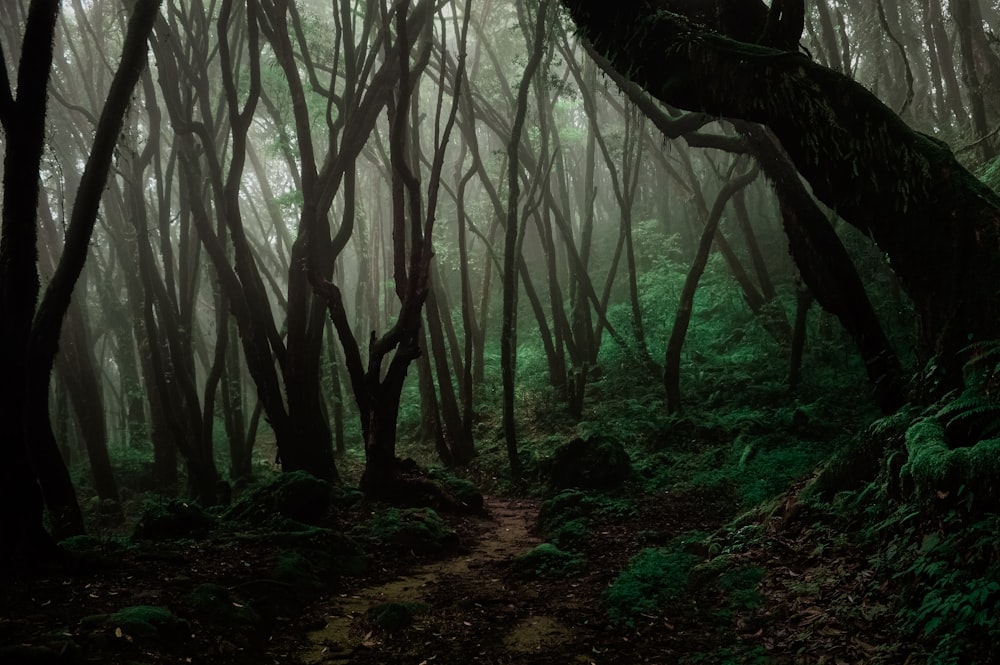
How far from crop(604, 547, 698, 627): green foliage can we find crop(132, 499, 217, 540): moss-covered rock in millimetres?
4280

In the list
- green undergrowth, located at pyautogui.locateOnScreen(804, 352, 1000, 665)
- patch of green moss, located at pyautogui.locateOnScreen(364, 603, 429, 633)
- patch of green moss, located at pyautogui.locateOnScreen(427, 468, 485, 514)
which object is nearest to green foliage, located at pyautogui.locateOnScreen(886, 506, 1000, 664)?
green undergrowth, located at pyautogui.locateOnScreen(804, 352, 1000, 665)

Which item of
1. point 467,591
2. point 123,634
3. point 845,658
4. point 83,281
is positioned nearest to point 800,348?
point 467,591

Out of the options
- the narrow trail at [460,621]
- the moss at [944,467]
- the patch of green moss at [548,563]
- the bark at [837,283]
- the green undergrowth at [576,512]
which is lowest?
the narrow trail at [460,621]

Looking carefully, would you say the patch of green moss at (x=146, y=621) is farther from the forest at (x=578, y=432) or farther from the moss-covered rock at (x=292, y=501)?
the moss-covered rock at (x=292, y=501)

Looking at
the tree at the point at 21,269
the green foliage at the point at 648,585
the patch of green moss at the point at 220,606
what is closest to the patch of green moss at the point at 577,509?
the green foliage at the point at 648,585

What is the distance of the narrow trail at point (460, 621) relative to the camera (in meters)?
4.31

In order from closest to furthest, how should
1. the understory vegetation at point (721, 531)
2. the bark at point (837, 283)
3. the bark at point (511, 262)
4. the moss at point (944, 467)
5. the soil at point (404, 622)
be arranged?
the moss at point (944, 467) → the understory vegetation at point (721, 531) → the soil at point (404, 622) → the bark at point (837, 283) → the bark at point (511, 262)

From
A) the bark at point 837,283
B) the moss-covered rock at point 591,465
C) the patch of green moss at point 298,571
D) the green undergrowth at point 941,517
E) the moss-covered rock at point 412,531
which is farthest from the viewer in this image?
the moss-covered rock at point 591,465

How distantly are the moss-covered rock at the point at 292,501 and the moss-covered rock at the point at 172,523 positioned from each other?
55 centimetres

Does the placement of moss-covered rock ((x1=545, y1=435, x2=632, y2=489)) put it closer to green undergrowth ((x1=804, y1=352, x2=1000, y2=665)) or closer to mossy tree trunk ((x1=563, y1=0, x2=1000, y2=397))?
green undergrowth ((x1=804, y1=352, x2=1000, y2=665))

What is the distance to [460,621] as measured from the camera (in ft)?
16.1

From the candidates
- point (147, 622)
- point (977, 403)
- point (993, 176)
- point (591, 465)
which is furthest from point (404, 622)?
point (993, 176)

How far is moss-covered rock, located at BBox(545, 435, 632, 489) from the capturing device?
877 cm

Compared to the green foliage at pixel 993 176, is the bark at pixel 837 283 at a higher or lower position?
lower
